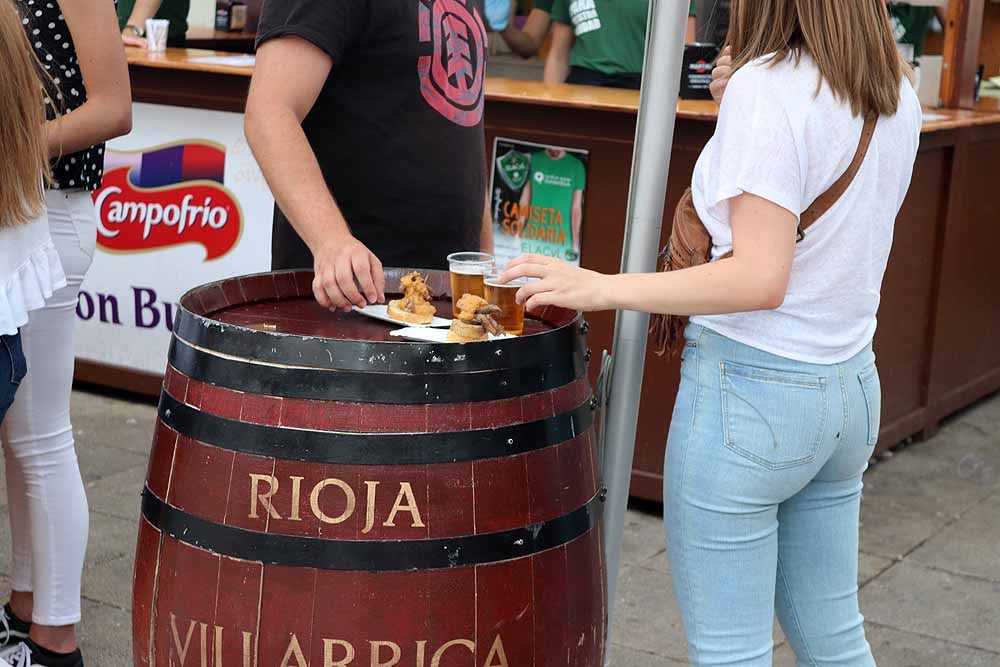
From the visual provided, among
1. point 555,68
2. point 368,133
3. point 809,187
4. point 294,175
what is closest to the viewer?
point 809,187

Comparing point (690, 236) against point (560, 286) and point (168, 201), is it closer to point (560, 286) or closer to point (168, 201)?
point (560, 286)

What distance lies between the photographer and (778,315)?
2.15 m

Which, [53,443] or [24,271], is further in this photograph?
[53,443]

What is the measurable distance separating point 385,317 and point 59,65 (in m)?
1.14

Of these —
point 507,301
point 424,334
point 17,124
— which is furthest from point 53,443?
point 507,301

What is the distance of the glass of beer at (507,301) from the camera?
214cm

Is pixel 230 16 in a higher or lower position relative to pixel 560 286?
higher

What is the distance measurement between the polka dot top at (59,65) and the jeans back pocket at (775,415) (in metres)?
1.57

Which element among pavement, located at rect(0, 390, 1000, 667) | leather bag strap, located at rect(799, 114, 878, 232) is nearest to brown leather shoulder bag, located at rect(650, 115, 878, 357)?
leather bag strap, located at rect(799, 114, 878, 232)

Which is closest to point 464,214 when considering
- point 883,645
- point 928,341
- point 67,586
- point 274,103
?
point 274,103

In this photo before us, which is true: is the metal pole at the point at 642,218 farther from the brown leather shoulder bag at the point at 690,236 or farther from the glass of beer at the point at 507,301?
the glass of beer at the point at 507,301

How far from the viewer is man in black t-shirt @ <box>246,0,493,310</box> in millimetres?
2377

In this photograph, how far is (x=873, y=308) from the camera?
225 cm

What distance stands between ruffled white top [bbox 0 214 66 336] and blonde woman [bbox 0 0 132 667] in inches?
15.4
